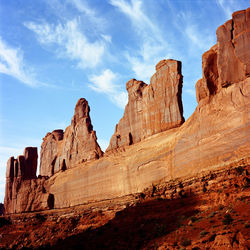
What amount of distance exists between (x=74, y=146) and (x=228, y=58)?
80.3 feet

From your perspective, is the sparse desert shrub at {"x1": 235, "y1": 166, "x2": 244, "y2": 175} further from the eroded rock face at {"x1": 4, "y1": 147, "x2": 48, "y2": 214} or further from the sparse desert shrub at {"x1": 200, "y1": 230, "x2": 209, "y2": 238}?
the eroded rock face at {"x1": 4, "y1": 147, "x2": 48, "y2": 214}

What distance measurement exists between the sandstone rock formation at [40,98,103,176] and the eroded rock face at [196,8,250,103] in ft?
56.8

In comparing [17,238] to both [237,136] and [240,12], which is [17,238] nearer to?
[237,136]

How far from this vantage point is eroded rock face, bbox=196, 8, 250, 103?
25500mm

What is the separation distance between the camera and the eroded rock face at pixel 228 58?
25500mm

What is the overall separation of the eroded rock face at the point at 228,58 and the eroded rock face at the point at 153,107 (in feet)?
13.7

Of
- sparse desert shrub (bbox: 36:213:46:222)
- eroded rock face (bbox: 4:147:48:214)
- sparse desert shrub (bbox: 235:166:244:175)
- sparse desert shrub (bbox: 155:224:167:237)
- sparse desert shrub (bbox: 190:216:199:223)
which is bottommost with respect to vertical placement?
sparse desert shrub (bbox: 155:224:167:237)

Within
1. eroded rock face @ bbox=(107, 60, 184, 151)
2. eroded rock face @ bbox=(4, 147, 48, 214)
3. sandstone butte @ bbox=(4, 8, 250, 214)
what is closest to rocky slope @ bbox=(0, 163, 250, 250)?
sandstone butte @ bbox=(4, 8, 250, 214)

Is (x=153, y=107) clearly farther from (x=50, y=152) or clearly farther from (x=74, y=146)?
(x=50, y=152)

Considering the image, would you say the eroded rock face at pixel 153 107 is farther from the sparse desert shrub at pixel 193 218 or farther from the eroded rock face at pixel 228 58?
the sparse desert shrub at pixel 193 218

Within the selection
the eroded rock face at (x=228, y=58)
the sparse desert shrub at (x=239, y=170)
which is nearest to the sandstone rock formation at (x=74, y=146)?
the eroded rock face at (x=228, y=58)

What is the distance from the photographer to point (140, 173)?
3247 cm

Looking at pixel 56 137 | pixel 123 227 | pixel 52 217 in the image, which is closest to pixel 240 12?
pixel 123 227

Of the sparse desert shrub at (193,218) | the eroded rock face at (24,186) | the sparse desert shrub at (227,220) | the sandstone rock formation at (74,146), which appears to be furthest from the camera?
the eroded rock face at (24,186)
